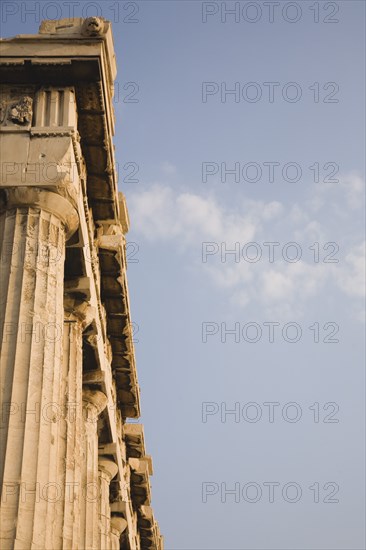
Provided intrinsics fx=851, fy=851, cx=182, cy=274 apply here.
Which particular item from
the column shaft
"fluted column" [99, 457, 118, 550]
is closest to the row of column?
the column shaft

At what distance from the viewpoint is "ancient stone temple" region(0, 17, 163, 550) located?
1379cm

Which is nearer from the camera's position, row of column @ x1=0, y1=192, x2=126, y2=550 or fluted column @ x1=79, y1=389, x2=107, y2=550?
row of column @ x1=0, y1=192, x2=126, y2=550

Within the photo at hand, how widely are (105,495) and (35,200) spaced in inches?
484

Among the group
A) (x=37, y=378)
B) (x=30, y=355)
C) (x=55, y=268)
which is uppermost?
(x=55, y=268)

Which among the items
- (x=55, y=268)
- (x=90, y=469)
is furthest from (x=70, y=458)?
(x=90, y=469)

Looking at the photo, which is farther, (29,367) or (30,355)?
(30,355)

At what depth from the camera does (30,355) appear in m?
14.5

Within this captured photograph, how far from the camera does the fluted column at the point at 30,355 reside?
13289 millimetres

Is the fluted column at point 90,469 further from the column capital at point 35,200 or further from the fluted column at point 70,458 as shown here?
the column capital at point 35,200

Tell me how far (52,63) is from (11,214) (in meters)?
3.29

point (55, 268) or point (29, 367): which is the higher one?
point (55, 268)

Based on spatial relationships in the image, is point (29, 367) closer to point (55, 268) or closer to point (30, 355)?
point (30, 355)

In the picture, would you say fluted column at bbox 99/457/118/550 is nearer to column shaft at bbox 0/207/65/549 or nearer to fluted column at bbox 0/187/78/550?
Result: fluted column at bbox 0/187/78/550

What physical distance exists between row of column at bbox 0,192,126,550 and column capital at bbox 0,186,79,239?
19 mm
